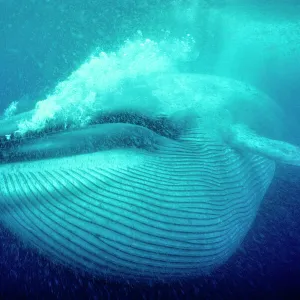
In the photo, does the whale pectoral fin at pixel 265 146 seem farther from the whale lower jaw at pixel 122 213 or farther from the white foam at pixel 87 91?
the white foam at pixel 87 91

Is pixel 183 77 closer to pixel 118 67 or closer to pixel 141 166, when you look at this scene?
pixel 118 67

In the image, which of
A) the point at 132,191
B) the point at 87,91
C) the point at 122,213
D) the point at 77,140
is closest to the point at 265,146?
the point at 132,191

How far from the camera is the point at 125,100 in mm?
6328

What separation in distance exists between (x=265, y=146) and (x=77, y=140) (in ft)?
13.9

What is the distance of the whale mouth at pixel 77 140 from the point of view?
394cm

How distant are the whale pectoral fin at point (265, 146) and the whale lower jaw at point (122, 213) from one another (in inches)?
72.0

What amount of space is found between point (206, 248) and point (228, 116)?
14.1 feet

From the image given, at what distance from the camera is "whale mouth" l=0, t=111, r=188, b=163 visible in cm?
394

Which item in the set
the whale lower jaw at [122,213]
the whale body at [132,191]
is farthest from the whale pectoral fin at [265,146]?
the whale lower jaw at [122,213]


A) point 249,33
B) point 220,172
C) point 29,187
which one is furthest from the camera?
point 249,33

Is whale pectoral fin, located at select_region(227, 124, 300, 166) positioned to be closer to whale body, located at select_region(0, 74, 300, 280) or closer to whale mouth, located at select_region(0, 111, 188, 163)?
whale body, located at select_region(0, 74, 300, 280)

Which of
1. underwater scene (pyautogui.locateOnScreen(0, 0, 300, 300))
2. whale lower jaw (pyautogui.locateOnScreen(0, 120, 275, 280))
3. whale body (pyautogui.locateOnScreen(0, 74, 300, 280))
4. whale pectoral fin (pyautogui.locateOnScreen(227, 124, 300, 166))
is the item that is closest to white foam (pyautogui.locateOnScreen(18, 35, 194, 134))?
underwater scene (pyautogui.locateOnScreen(0, 0, 300, 300))

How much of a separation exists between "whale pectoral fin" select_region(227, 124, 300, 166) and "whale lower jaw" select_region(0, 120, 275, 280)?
1829 mm

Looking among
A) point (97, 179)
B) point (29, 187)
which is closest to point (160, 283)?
point (97, 179)
